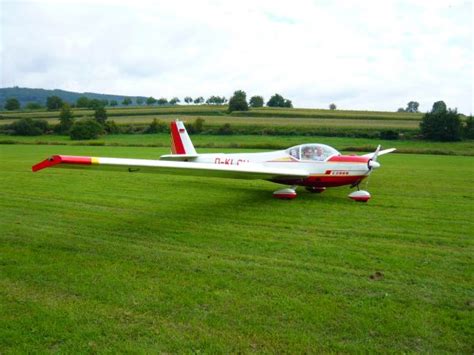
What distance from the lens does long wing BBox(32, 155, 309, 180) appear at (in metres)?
5.41

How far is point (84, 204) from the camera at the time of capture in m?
9.84

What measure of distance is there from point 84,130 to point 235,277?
2080 inches

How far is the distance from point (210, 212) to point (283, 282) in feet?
13.9

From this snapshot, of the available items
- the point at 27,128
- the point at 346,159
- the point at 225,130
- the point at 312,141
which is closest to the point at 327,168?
the point at 346,159

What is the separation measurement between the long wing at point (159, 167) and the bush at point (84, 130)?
157ft

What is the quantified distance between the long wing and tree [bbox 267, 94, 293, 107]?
285 feet

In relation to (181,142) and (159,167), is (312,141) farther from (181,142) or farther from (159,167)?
(159,167)

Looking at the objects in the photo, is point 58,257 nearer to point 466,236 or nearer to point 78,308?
point 78,308

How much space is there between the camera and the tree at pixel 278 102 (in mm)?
95250

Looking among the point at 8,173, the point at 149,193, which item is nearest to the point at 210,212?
the point at 149,193

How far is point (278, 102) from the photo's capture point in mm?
95250

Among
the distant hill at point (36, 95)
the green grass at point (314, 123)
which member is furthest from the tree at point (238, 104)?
the distant hill at point (36, 95)

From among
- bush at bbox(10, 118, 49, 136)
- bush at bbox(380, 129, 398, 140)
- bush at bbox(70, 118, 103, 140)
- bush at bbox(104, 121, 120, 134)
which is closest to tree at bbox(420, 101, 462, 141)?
bush at bbox(380, 129, 398, 140)

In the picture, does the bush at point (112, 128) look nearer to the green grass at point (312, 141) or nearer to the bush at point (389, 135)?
the green grass at point (312, 141)
